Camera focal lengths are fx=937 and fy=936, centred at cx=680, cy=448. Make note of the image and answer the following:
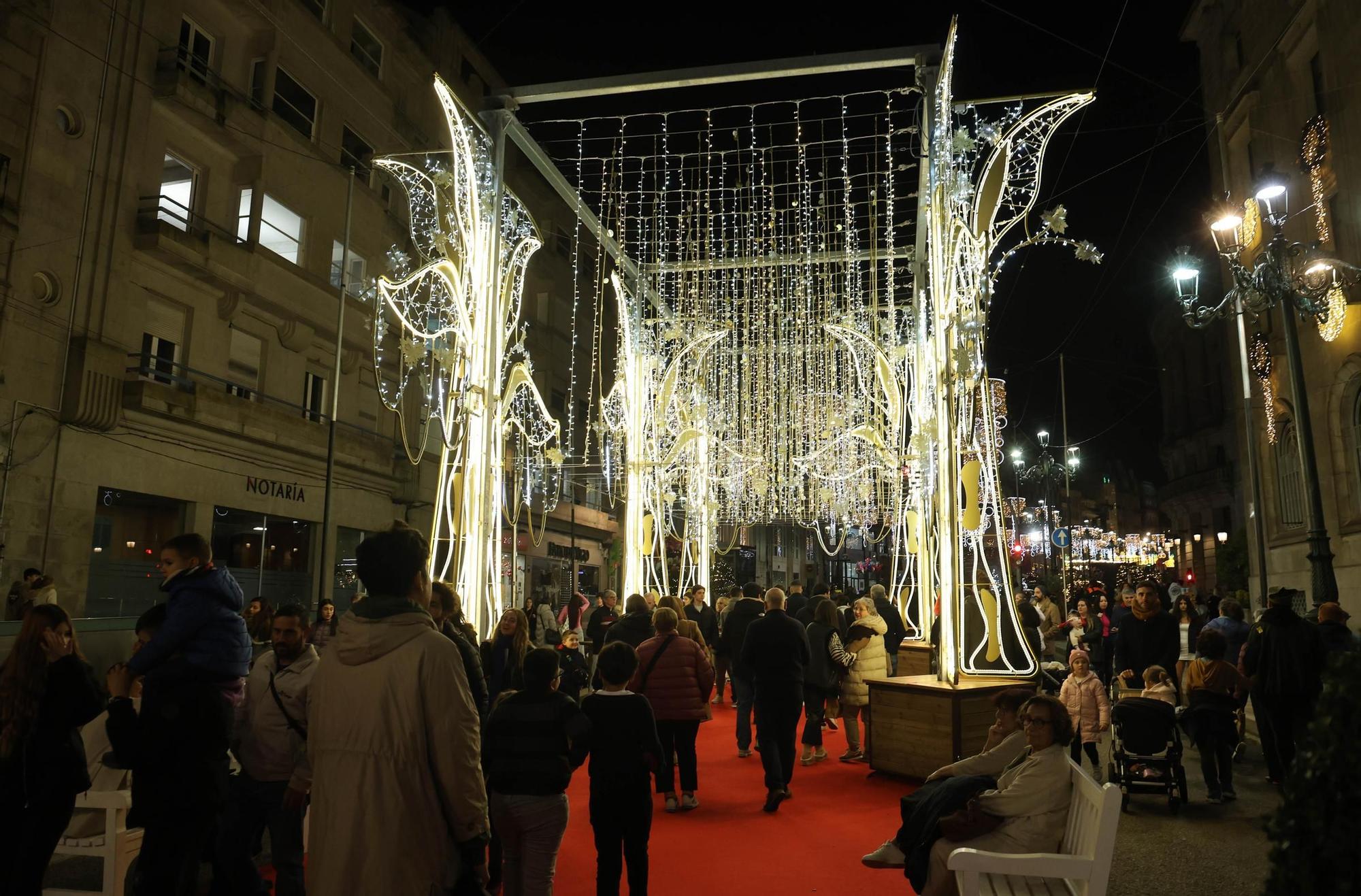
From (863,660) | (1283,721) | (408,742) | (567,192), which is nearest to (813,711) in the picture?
(863,660)

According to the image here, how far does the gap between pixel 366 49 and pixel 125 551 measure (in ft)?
43.2

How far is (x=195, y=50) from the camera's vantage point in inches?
687

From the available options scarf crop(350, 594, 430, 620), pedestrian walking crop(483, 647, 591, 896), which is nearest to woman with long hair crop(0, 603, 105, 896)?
pedestrian walking crop(483, 647, 591, 896)

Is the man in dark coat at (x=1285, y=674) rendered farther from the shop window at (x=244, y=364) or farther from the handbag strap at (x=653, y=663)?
the shop window at (x=244, y=364)

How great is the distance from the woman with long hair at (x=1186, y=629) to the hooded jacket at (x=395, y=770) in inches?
309

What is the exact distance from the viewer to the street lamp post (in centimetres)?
1056

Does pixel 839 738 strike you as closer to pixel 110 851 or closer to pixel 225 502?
pixel 110 851

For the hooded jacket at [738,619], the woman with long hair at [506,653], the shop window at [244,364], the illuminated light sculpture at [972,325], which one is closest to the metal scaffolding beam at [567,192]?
the illuminated light sculpture at [972,325]

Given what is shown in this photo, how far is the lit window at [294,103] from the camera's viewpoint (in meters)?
19.4

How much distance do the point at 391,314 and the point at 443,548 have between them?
12.2 meters

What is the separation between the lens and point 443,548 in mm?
11789

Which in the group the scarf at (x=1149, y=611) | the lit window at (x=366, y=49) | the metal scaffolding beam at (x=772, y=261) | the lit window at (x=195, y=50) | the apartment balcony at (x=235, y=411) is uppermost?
the lit window at (x=366, y=49)

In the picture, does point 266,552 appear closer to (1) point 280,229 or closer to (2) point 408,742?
(1) point 280,229

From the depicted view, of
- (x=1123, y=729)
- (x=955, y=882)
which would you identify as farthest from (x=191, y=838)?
(x=1123, y=729)
